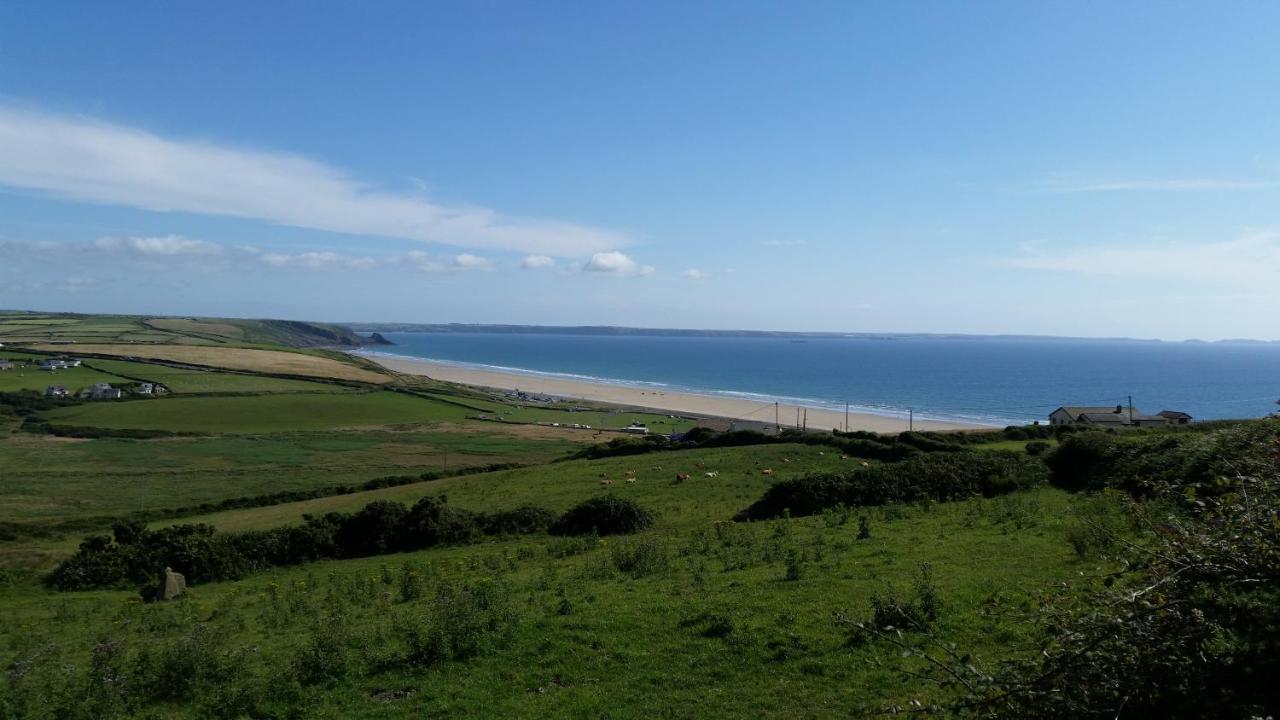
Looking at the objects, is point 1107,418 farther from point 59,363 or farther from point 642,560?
point 59,363

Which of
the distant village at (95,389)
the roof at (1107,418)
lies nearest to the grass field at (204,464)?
the distant village at (95,389)

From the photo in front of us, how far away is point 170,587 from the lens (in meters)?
21.6

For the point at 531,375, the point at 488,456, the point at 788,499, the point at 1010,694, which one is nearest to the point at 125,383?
the point at 488,456

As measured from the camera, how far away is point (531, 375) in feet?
598

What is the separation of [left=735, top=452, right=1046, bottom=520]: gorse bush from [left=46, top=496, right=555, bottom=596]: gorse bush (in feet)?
31.1

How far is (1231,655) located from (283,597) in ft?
68.8

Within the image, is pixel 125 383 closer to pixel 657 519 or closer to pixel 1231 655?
pixel 657 519

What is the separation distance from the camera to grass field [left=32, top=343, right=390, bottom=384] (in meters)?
128

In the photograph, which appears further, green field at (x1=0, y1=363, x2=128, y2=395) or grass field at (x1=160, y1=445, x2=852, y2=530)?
green field at (x1=0, y1=363, x2=128, y2=395)

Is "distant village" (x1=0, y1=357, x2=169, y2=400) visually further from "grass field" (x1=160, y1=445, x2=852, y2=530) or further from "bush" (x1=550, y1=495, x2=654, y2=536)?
"bush" (x1=550, y1=495, x2=654, y2=536)

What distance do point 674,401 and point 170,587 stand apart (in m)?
107

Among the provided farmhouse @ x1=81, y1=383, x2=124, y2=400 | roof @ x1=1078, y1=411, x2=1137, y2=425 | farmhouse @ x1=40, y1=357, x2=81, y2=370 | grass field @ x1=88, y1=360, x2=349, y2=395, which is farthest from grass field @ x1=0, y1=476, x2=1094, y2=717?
farmhouse @ x1=40, y1=357, x2=81, y2=370

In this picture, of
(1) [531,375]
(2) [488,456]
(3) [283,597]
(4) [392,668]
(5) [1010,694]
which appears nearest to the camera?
(5) [1010,694]

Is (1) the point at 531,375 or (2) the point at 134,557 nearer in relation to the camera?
(2) the point at 134,557
